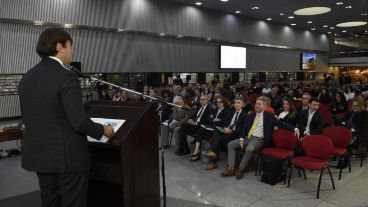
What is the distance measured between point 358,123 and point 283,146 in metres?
1.86

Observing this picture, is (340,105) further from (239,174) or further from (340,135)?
(239,174)

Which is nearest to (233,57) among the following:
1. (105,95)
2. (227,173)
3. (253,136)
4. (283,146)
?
(105,95)

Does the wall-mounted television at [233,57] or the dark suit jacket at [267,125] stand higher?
the wall-mounted television at [233,57]

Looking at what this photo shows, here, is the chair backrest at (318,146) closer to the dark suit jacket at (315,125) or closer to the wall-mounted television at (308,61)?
the dark suit jacket at (315,125)

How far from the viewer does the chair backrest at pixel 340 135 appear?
453 cm

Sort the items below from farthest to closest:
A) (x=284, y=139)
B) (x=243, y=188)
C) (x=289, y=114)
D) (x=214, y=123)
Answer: (x=214, y=123), (x=289, y=114), (x=284, y=139), (x=243, y=188)

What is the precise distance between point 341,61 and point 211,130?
2157 cm

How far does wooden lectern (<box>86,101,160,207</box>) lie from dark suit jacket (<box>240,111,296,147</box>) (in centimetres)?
248

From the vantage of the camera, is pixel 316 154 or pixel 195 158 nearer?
pixel 316 154

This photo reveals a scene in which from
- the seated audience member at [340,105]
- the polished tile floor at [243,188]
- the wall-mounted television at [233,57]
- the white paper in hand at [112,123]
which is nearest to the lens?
the white paper in hand at [112,123]

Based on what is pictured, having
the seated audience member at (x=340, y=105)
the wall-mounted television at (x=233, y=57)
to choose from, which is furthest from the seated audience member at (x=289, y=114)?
the wall-mounted television at (x=233, y=57)

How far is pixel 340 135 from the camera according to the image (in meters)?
4.61

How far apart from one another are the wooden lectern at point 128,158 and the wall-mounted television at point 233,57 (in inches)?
482

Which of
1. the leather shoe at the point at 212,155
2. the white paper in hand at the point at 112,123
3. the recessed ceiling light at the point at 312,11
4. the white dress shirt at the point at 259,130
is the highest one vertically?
the recessed ceiling light at the point at 312,11
